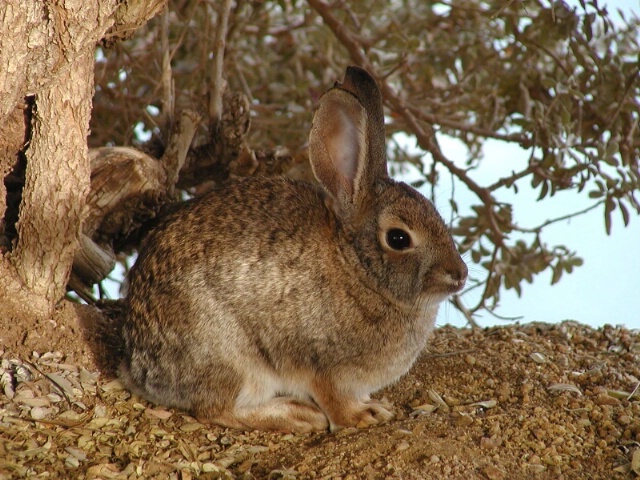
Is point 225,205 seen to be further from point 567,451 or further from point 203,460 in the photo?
point 567,451

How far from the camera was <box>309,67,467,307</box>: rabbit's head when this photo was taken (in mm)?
3361

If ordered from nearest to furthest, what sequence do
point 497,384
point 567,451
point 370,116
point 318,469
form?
1. point 318,469
2. point 567,451
3. point 370,116
4. point 497,384

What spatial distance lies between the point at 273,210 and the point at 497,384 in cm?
134

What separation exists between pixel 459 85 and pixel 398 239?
2.04 meters

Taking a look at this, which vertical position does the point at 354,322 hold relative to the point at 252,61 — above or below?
below

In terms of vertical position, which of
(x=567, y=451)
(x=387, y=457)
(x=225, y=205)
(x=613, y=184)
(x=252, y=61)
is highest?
(x=252, y=61)

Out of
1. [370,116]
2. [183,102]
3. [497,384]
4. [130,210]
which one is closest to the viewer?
[370,116]

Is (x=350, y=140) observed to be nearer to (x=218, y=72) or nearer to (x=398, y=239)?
(x=398, y=239)

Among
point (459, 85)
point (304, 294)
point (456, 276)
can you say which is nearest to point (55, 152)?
point (304, 294)

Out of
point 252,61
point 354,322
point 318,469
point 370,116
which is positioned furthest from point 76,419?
point 252,61

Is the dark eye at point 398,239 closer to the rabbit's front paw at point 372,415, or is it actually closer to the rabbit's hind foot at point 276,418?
the rabbit's front paw at point 372,415

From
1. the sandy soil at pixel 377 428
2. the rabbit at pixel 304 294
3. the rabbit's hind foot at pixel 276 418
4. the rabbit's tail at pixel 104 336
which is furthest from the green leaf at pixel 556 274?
the rabbit's tail at pixel 104 336

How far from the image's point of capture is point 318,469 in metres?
2.93

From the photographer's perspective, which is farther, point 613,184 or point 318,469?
point 613,184
